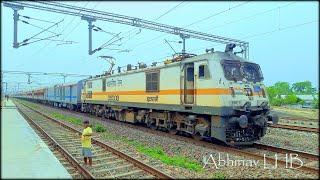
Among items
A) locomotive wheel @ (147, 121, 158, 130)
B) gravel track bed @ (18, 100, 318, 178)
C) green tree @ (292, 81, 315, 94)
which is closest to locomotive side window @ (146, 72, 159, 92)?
locomotive wheel @ (147, 121, 158, 130)

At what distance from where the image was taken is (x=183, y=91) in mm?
16359

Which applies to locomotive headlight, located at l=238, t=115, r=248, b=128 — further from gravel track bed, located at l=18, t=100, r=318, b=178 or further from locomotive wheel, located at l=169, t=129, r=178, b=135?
locomotive wheel, located at l=169, t=129, r=178, b=135

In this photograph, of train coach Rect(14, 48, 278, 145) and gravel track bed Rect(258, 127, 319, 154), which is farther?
gravel track bed Rect(258, 127, 319, 154)

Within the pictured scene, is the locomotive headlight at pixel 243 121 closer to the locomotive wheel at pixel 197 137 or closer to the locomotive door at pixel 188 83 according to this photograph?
the locomotive wheel at pixel 197 137

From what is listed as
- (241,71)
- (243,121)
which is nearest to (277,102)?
(241,71)

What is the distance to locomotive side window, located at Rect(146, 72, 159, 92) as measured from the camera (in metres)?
19.0

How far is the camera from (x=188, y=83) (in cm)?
1609

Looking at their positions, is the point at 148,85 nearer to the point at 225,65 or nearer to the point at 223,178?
the point at 225,65

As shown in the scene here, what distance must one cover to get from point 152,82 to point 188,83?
3.75 metres

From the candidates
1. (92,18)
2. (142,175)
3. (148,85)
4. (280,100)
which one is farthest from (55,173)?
(280,100)

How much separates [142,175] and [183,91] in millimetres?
7069

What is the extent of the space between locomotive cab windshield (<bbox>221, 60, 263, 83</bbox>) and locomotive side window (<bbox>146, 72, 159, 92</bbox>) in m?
4.91

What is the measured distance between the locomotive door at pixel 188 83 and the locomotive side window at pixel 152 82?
2.90 m

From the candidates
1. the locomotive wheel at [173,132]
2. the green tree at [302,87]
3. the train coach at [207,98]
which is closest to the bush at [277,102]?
the green tree at [302,87]
